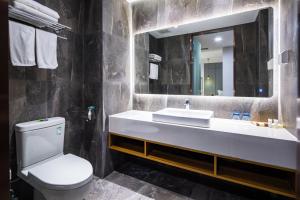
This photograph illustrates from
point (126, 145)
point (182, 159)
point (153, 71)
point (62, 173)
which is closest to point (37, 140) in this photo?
point (62, 173)

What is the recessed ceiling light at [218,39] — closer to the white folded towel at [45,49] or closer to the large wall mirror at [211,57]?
the large wall mirror at [211,57]

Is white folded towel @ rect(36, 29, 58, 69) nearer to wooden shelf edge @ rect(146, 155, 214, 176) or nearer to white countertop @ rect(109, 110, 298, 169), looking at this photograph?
white countertop @ rect(109, 110, 298, 169)

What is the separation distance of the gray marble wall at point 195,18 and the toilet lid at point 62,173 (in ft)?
4.21

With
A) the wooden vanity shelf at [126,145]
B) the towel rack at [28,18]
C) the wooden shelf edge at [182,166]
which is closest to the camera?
the towel rack at [28,18]

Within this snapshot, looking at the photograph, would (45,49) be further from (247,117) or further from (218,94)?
(247,117)

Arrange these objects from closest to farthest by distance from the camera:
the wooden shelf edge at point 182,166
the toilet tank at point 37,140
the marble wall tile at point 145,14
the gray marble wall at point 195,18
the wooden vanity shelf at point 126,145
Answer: the toilet tank at point 37,140 → the wooden shelf edge at point 182,166 → the gray marble wall at point 195,18 → the wooden vanity shelf at point 126,145 → the marble wall tile at point 145,14

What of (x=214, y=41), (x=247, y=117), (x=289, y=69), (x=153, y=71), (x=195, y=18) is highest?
(x=195, y=18)

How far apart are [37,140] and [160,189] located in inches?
55.8

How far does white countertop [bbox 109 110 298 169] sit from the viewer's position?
1.27m

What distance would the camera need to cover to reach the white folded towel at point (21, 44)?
1411 millimetres

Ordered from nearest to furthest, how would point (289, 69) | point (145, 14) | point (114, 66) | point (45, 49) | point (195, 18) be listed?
1. point (289, 69)
2. point (45, 49)
3. point (195, 18)
4. point (114, 66)
5. point (145, 14)

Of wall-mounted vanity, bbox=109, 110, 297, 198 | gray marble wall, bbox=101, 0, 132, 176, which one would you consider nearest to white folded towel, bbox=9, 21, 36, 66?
gray marble wall, bbox=101, 0, 132, 176

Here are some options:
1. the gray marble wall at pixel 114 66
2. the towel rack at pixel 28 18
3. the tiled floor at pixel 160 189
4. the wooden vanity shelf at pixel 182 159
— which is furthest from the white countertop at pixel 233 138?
the towel rack at pixel 28 18

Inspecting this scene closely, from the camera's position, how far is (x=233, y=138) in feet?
4.66
